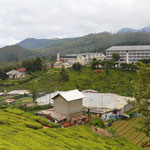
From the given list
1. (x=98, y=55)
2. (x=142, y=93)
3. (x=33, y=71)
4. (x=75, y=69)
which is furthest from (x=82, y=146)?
(x=98, y=55)

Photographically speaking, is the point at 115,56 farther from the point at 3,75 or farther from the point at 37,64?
the point at 3,75

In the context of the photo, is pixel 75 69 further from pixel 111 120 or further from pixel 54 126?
pixel 54 126

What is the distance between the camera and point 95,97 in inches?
1550

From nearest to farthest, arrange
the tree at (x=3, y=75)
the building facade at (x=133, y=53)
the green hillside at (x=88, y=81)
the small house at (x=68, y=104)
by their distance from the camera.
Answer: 1. the small house at (x=68, y=104)
2. the green hillside at (x=88, y=81)
3. the tree at (x=3, y=75)
4. the building facade at (x=133, y=53)

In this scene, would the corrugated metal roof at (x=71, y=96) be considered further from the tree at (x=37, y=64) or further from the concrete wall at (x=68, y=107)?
the tree at (x=37, y=64)

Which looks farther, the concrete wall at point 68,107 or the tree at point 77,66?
the tree at point 77,66

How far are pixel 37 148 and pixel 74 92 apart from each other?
19.9m

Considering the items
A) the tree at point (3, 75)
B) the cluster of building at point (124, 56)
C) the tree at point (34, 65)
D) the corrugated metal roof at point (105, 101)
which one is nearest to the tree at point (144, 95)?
the corrugated metal roof at point (105, 101)

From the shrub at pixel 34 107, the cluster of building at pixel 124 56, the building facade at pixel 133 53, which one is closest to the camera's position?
the shrub at pixel 34 107

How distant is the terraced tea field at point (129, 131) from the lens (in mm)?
26281

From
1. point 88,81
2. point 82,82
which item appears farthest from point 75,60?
point 82,82

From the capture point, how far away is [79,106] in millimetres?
32094

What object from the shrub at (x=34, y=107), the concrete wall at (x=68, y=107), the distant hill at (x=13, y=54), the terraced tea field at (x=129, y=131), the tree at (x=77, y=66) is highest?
the distant hill at (x=13, y=54)

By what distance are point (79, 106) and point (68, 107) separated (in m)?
2.20
